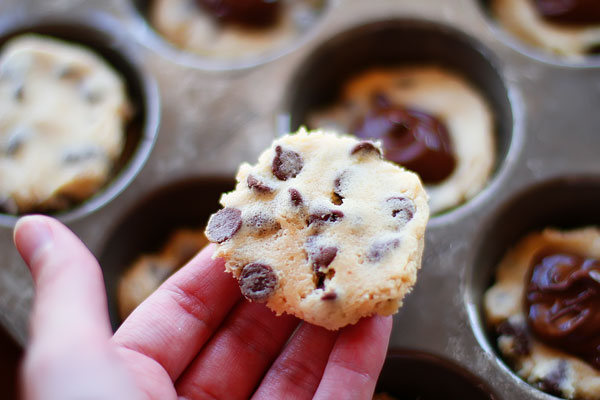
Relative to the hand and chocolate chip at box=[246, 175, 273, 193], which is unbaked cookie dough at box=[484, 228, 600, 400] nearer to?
the hand

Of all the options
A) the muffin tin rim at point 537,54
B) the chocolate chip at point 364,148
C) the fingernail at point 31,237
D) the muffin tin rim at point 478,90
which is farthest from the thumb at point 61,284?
the muffin tin rim at point 537,54

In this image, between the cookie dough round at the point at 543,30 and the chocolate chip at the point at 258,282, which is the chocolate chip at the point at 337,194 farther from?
the cookie dough round at the point at 543,30

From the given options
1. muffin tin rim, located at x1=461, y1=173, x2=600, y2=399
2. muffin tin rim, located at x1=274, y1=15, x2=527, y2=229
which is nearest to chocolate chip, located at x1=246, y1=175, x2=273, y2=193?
muffin tin rim, located at x1=274, y1=15, x2=527, y2=229

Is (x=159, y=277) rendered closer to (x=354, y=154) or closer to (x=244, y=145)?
(x=244, y=145)

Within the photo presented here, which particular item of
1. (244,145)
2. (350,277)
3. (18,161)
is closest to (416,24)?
(244,145)

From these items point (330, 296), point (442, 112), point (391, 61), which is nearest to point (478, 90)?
point (442, 112)

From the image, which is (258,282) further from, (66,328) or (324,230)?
(66,328)

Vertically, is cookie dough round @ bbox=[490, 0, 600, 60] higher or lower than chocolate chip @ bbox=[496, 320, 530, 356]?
higher
